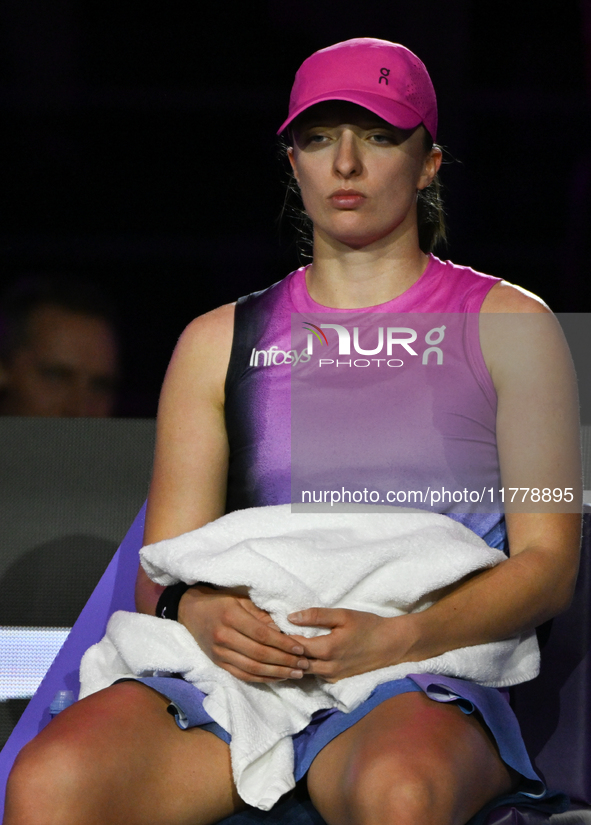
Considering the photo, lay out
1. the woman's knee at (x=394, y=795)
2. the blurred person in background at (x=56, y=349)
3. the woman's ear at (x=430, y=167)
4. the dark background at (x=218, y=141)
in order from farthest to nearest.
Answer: the blurred person in background at (x=56, y=349) < the dark background at (x=218, y=141) < the woman's ear at (x=430, y=167) < the woman's knee at (x=394, y=795)

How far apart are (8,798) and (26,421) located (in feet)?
4.56

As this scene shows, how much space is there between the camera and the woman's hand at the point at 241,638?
2.96 ft

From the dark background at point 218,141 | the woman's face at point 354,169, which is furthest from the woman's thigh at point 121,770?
the dark background at point 218,141

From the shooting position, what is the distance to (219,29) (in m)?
2.21

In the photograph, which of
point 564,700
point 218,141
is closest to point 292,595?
point 564,700

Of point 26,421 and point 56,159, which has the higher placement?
point 56,159

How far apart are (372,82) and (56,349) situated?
150 cm

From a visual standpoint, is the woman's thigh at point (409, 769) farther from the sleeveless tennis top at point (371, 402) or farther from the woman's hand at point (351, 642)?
the sleeveless tennis top at point (371, 402)

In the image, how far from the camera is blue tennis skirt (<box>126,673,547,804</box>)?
0.91 m

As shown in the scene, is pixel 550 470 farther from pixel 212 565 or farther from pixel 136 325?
pixel 136 325

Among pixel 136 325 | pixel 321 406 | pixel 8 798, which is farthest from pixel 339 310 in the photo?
pixel 136 325

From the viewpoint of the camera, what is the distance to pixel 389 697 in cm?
90

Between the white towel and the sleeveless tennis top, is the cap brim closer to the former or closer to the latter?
the sleeveless tennis top

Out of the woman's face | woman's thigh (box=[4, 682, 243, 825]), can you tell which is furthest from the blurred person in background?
woman's thigh (box=[4, 682, 243, 825])
